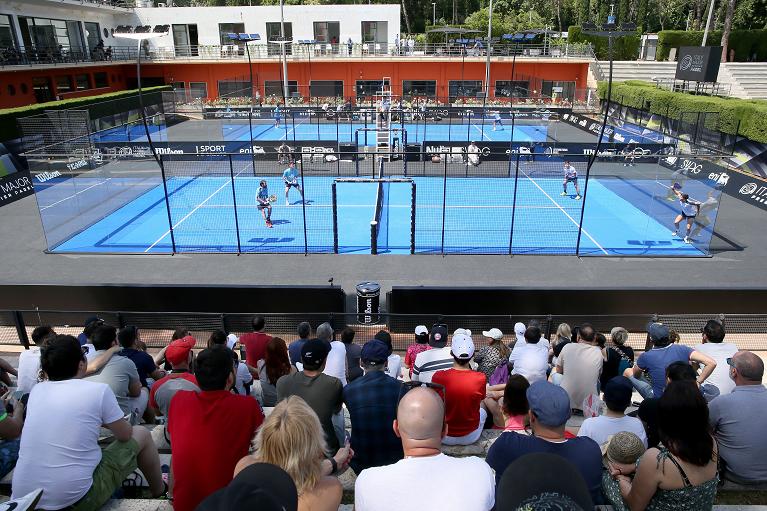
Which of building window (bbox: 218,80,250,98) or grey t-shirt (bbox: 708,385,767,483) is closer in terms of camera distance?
grey t-shirt (bbox: 708,385,767,483)

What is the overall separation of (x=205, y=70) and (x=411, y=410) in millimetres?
57342

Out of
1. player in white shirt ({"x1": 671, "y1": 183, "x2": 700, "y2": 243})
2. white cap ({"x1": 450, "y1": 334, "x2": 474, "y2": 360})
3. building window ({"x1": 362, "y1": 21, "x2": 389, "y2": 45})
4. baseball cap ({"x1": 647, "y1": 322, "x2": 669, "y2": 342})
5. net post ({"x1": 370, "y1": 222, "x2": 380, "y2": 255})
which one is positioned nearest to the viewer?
white cap ({"x1": 450, "y1": 334, "x2": 474, "y2": 360})

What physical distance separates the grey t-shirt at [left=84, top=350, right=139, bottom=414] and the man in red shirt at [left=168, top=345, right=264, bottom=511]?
2.06m

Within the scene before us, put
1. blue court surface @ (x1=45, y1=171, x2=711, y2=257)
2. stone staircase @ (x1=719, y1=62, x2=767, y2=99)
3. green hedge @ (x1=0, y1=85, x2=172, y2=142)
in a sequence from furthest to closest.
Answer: stone staircase @ (x1=719, y1=62, x2=767, y2=99) → green hedge @ (x1=0, y1=85, x2=172, y2=142) → blue court surface @ (x1=45, y1=171, x2=711, y2=257)

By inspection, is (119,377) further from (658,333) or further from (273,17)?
(273,17)

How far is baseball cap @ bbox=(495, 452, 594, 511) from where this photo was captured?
2037 mm

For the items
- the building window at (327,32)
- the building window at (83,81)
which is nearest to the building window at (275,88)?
the building window at (327,32)

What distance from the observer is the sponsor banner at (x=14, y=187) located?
2259 centimetres

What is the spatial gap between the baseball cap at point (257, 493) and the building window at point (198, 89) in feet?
188

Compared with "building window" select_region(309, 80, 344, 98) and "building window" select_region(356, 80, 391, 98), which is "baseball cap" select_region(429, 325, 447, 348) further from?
"building window" select_region(309, 80, 344, 98)

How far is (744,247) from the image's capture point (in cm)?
1747

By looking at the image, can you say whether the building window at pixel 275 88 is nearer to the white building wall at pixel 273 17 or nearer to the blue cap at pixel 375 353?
the white building wall at pixel 273 17

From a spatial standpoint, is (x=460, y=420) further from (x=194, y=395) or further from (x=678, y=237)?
(x=678, y=237)

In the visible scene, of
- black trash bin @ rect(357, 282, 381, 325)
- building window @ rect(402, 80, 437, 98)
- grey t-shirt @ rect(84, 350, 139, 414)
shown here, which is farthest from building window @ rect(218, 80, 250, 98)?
grey t-shirt @ rect(84, 350, 139, 414)
